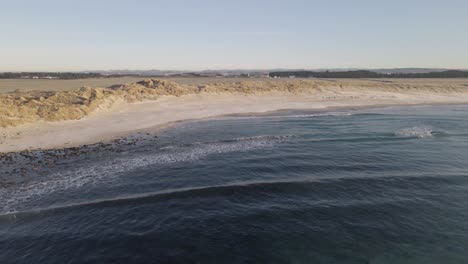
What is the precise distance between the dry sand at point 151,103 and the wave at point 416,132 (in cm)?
1553

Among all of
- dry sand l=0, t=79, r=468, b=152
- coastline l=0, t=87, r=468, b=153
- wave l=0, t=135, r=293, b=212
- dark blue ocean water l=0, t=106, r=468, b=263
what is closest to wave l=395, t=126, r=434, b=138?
dark blue ocean water l=0, t=106, r=468, b=263

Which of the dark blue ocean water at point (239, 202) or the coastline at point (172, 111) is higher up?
the coastline at point (172, 111)

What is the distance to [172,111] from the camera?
38.2 meters

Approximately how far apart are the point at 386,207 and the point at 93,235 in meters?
12.3

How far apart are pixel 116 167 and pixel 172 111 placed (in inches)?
808

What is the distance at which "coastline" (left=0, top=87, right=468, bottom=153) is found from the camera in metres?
23.8

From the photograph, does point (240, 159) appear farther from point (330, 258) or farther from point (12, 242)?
point (12, 242)

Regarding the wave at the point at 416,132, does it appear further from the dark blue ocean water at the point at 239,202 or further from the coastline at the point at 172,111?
the coastline at the point at 172,111

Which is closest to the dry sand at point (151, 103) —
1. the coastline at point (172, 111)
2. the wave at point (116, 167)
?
the coastline at point (172, 111)

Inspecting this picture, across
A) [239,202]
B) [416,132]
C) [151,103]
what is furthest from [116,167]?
[416,132]

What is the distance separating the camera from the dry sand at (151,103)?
2553 centimetres

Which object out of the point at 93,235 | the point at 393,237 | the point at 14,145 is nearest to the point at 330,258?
the point at 393,237

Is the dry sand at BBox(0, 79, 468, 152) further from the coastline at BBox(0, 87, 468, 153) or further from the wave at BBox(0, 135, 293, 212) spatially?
the wave at BBox(0, 135, 293, 212)

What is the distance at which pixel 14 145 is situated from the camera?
71.1ft
